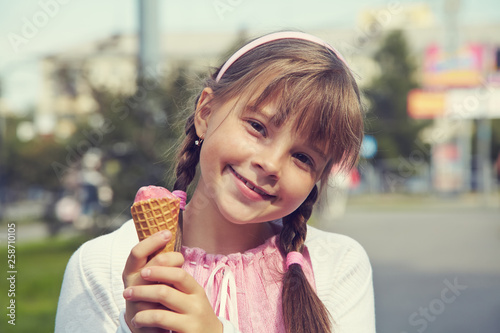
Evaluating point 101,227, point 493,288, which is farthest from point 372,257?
point 101,227

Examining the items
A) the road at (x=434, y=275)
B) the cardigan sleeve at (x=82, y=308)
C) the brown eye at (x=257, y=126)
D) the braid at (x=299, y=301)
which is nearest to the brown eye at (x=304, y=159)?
the brown eye at (x=257, y=126)

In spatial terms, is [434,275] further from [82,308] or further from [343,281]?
[82,308]

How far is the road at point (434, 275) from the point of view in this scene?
524 centimetres

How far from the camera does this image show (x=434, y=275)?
720 centimetres

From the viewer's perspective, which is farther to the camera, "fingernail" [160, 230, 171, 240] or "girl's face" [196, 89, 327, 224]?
"girl's face" [196, 89, 327, 224]

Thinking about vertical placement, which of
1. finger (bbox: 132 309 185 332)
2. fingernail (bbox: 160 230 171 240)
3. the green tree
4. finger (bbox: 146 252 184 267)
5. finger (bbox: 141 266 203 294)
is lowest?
the green tree

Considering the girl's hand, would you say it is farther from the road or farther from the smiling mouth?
the road

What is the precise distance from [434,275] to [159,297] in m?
6.56

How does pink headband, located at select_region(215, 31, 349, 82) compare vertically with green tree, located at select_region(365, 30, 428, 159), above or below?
above

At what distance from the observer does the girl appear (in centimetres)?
148

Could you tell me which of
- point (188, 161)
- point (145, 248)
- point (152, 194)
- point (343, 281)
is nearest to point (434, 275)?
point (343, 281)

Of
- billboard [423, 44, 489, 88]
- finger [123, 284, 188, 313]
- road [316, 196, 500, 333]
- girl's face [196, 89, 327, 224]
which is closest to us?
finger [123, 284, 188, 313]

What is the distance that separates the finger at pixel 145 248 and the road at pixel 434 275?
388cm

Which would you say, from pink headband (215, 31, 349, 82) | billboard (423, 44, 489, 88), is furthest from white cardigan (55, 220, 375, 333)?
billboard (423, 44, 489, 88)
